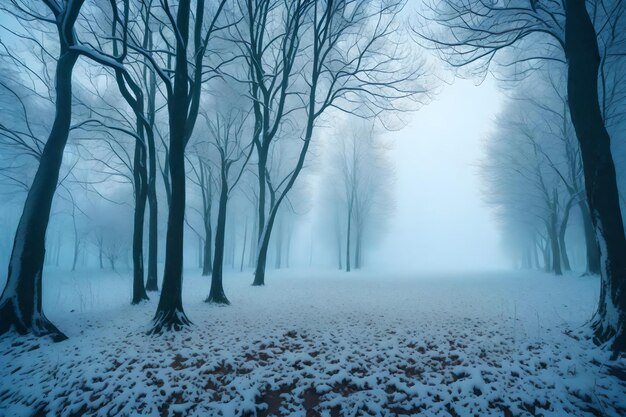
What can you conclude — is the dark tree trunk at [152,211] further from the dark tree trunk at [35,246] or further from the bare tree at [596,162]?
the bare tree at [596,162]

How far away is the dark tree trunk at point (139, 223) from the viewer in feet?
29.1

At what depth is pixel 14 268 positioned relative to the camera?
17.9ft

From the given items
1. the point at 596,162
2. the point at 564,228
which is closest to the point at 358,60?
the point at 596,162

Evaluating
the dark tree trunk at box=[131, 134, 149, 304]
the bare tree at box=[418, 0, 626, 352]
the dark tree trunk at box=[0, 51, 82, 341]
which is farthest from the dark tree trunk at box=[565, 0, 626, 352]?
the dark tree trunk at box=[131, 134, 149, 304]

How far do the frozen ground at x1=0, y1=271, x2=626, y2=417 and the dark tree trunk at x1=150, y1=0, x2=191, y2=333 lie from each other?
634 mm

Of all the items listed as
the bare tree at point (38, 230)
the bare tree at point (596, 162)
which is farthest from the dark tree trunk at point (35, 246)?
the bare tree at point (596, 162)

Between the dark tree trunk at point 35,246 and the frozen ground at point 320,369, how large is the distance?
414mm

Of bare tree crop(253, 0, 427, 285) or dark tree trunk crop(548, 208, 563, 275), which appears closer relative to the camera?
bare tree crop(253, 0, 427, 285)

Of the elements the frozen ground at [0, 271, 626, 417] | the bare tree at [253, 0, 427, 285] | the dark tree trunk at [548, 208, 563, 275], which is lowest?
the frozen ground at [0, 271, 626, 417]

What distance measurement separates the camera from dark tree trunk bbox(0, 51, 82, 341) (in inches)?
205

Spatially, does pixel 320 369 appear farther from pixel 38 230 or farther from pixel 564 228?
pixel 564 228

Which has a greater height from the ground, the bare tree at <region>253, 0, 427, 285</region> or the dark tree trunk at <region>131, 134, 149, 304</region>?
the bare tree at <region>253, 0, 427, 285</region>

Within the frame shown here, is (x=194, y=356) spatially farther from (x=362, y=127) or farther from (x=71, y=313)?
(x=362, y=127)

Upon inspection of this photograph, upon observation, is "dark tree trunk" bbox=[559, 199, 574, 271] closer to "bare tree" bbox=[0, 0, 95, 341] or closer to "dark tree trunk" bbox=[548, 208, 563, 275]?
"dark tree trunk" bbox=[548, 208, 563, 275]
